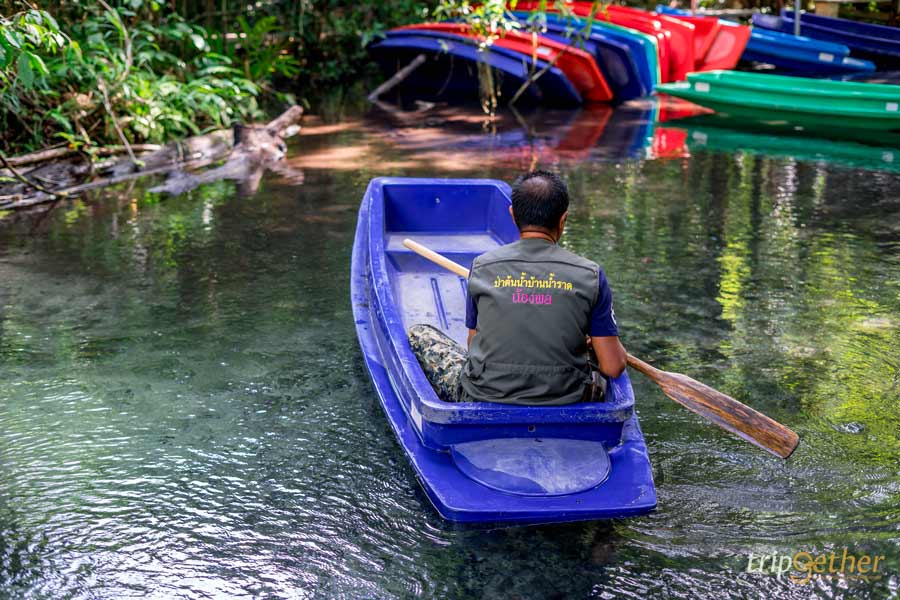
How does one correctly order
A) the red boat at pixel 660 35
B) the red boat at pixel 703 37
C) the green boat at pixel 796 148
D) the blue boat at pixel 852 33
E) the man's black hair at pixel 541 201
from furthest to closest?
the blue boat at pixel 852 33 < the red boat at pixel 703 37 < the red boat at pixel 660 35 < the green boat at pixel 796 148 < the man's black hair at pixel 541 201

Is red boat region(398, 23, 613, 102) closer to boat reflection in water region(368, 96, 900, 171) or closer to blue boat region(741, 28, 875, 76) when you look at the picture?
boat reflection in water region(368, 96, 900, 171)

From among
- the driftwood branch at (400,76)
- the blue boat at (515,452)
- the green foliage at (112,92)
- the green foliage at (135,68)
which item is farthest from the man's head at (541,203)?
the driftwood branch at (400,76)

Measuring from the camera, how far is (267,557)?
3.21m

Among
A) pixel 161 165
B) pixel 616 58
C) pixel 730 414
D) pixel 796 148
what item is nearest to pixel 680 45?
pixel 616 58

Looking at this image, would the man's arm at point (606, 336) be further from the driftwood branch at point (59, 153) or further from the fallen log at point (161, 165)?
the driftwood branch at point (59, 153)

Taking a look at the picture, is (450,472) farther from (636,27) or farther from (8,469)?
(636,27)

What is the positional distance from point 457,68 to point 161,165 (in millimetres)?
6075

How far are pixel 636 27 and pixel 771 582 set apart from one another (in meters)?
12.1

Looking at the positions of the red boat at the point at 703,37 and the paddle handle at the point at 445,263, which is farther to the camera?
the red boat at the point at 703,37

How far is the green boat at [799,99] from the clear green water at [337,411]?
2.80 meters

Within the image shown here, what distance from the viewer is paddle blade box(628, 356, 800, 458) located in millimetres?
3432

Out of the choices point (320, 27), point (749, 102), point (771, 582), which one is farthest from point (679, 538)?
point (320, 27)

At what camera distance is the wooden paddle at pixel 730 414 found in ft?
11.3

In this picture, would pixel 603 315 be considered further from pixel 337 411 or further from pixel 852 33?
pixel 852 33
